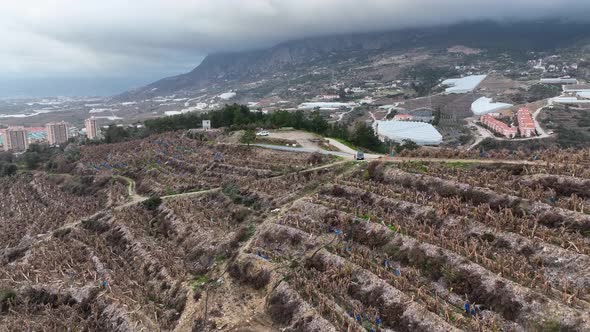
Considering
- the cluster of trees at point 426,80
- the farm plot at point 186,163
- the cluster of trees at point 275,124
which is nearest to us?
the farm plot at point 186,163

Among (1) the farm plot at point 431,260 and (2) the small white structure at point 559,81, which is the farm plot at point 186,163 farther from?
(2) the small white structure at point 559,81

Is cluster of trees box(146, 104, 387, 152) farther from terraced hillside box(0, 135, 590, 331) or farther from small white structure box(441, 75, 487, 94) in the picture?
small white structure box(441, 75, 487, 94)

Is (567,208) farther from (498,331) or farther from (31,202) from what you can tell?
(31,202)

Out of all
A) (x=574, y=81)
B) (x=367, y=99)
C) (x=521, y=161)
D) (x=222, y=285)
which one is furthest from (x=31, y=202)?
(x=574, y=81)

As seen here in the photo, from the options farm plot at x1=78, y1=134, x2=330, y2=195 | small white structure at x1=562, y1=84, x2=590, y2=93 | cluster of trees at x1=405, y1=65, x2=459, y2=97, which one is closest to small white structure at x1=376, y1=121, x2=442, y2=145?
farm plot at x1=78, y1=134, x2=330, y2=195

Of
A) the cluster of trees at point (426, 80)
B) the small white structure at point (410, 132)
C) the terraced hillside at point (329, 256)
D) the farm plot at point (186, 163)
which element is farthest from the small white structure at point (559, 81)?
the terraced hillside at point (329, 256)

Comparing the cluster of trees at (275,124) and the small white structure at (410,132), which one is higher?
the cluster of trees at (275,124)

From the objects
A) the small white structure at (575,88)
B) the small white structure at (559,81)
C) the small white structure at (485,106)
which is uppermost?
the small white structure at (559,81)
